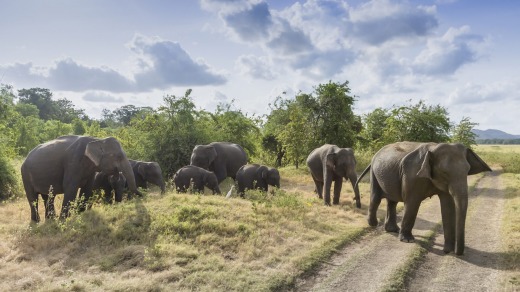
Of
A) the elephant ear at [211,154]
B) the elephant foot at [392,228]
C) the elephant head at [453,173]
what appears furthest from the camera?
the elephant ear at [211,154]

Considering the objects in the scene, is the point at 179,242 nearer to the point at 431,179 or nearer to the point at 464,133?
the point at 431,179

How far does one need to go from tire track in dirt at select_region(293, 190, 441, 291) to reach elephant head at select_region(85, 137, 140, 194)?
8.12 metres

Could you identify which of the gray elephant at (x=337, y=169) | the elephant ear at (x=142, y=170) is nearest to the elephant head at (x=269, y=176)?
the gray elephant at (x=337, y=169)

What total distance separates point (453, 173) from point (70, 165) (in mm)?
12558

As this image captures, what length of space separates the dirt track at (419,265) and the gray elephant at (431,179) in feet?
1.96

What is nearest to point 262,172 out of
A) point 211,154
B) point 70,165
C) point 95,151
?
point 211,154

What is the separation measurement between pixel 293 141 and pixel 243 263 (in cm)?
3016

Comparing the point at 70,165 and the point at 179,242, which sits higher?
the point at 70,165

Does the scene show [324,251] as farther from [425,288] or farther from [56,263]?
[56,263]

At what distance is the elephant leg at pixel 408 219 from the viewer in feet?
37.8

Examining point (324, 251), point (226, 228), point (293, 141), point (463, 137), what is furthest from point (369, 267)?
point (463, 137)

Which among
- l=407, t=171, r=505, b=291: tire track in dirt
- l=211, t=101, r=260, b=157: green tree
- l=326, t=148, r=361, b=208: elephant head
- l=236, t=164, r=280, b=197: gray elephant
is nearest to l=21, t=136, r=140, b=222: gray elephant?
l=236, t=164, r=280, b=197: gray elephant

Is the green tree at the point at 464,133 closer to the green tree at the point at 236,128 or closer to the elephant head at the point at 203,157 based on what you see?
the green tree at the point at 236,128

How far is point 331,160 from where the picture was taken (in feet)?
60.5
